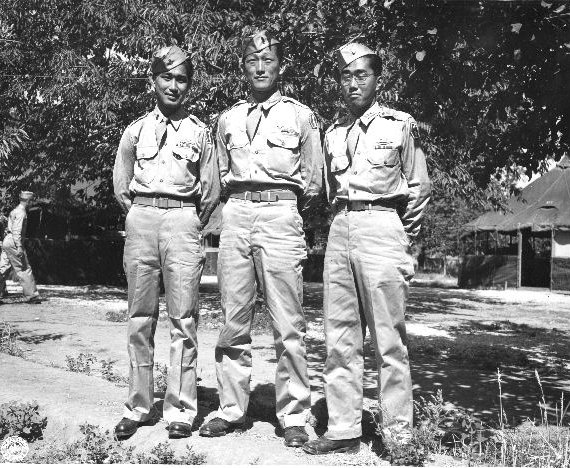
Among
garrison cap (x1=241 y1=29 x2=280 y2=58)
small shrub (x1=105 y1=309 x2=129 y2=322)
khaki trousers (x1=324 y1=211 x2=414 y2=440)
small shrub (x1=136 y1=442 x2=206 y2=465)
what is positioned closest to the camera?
small shrub (x1=136 y1=442 x2=206 y2=465)

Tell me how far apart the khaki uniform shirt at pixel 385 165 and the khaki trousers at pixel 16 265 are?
35.3ft

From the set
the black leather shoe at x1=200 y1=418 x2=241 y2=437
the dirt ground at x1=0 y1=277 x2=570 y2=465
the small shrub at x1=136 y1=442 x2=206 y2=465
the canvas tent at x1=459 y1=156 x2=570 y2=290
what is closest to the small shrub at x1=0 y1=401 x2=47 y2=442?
the dirt ground at x1=0 y1=277 x2=570 y2=465

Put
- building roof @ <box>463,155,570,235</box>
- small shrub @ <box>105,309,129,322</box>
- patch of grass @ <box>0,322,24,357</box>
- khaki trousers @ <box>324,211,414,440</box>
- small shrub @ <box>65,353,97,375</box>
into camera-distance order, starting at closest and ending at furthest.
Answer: khaki trousers @ <box>324,211,414,440</box> → small shrub @ <box>65,353,97,375</box> → patch of grass @ <box>0,322,24,357</box> → small shrub @ <box>105,309,129,322</box> → building roof @ <box>463,155,570,235</box>

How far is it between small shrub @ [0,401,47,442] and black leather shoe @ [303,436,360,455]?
5.59 feet

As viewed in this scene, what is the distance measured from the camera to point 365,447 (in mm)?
4305

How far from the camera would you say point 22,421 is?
4621 mm

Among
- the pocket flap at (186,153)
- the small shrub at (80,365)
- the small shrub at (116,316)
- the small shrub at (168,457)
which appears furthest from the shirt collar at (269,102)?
the small shrub at (116,316)

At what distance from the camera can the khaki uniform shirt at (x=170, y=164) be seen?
4.70 meters

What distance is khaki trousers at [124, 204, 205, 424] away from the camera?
457cm

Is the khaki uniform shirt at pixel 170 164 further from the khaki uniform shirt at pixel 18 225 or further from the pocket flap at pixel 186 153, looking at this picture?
the khaki uniform shirt at pixel 18 225

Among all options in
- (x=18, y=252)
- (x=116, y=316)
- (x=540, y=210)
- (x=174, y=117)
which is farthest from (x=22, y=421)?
(x=540, y=210)

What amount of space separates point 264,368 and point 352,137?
3502 mm

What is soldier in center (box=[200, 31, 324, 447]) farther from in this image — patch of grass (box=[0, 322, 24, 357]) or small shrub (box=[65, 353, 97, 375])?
patch of grass (box=[0, 322, 24, 357])

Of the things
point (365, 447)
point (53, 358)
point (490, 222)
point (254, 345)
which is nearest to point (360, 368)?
point (365, 447)
